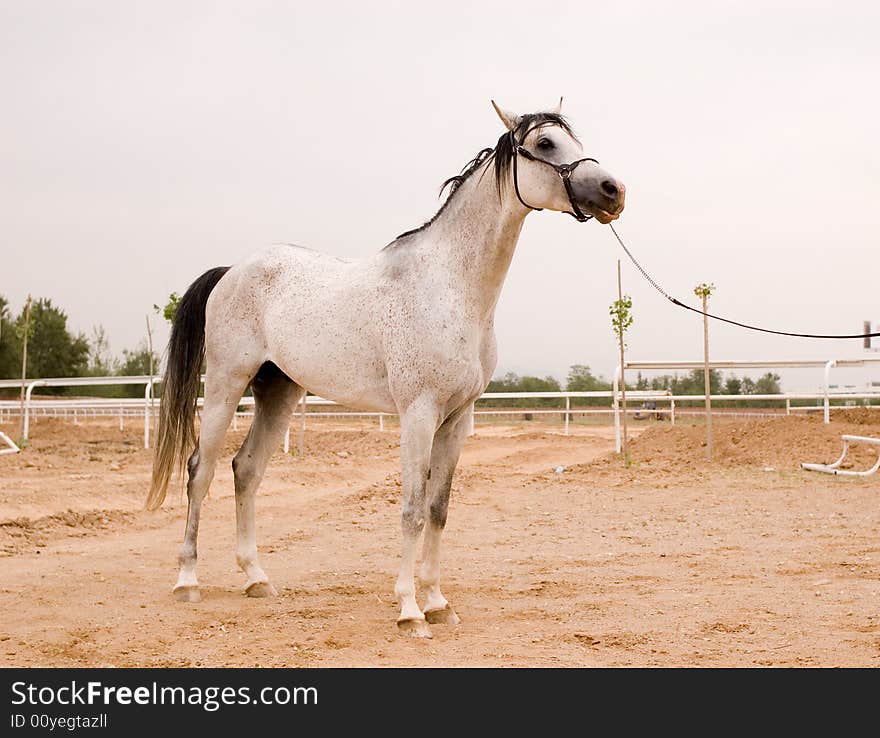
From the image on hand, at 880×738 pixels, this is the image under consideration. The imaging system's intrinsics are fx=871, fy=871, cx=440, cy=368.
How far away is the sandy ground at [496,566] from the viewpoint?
150 inches

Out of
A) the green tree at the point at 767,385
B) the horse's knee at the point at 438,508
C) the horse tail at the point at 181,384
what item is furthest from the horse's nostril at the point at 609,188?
the green tree at the point at 767,385

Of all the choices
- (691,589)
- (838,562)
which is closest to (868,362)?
(838,562)

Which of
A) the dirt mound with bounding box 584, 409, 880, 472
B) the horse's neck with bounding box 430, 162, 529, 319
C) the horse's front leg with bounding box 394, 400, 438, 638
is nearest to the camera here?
the horse's front leg with bounding box 394, 400, 438, 638

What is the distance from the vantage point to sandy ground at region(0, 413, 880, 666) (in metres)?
3.80

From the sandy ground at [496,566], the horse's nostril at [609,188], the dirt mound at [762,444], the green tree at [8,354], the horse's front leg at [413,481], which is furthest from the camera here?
the green tree at [8,354]

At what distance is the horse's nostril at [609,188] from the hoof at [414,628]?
2.18 meters

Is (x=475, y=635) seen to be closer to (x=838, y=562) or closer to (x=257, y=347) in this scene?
(x=257, y=347)

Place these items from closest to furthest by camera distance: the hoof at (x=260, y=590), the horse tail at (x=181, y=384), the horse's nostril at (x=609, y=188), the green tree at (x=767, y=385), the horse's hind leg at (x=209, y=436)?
the horse's nostril at (x=609, y=188)
the hoof at (x=260, y=590)
the horse's hind leg at (x=209, y=436)
the horse tail at (x=181, y=384)
the green tree at (x=767, y=385)

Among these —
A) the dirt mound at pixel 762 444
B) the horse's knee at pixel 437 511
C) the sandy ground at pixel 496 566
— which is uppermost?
the horse's knee at pixel 437 511

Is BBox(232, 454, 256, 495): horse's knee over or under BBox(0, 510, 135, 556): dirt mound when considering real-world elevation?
over

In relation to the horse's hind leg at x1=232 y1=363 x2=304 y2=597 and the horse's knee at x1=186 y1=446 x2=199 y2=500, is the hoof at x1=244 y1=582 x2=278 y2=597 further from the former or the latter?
the horse's knee at x1=186 y1=446 x2=199 y2=500

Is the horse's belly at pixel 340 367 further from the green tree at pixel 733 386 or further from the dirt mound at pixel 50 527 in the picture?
the green tree at pixel 733 386

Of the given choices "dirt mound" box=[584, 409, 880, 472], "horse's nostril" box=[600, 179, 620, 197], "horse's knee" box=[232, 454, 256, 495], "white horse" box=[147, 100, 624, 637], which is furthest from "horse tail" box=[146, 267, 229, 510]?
"dirt mound" box=[584, 409, 880, 472]
